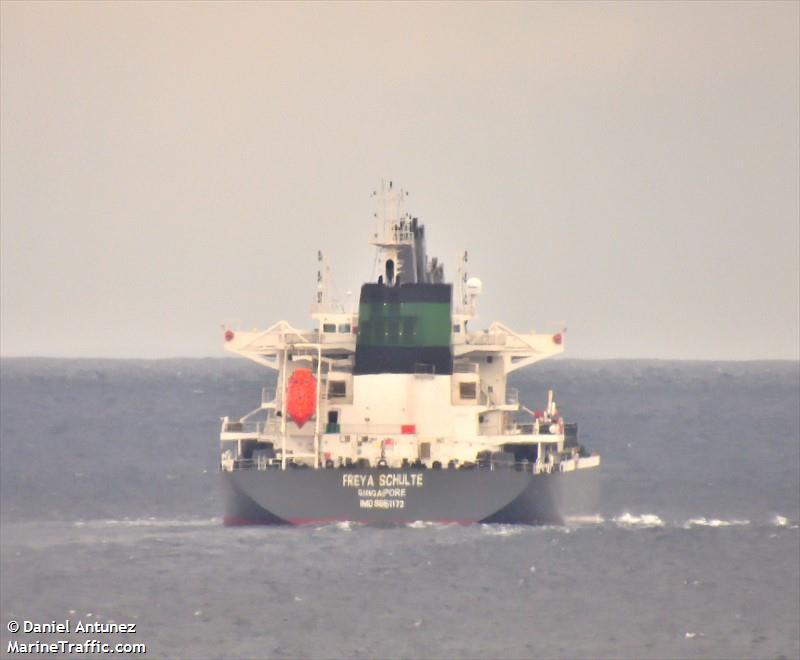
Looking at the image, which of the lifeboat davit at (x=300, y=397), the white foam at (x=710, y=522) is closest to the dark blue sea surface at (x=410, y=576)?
the white foam at (x=710, y=522)

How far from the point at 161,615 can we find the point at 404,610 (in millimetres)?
6096

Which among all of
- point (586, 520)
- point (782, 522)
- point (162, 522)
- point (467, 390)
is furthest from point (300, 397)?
point (782, 522)

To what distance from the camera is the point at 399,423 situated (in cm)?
7575

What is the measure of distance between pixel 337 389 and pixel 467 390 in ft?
13.8

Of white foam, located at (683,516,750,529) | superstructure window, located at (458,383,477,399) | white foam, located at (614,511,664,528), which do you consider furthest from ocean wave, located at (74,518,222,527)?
white foam, located at (683,516,750,529)

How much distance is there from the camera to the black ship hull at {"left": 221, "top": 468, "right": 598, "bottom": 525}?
72562mm

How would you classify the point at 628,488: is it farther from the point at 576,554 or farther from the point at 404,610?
the point at 404,610

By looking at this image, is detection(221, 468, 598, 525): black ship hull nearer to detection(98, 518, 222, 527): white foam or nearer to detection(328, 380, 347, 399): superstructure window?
detection(98, 518, 222, 527): white foam

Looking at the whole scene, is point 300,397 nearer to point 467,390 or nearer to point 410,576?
point 467,390

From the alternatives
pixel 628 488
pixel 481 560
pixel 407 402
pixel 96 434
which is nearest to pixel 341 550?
pixel 481 560

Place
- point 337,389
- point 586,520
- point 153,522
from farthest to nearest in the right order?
point 586,520 → point 153,522 → point 337,389

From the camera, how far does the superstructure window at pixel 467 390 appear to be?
252 feet

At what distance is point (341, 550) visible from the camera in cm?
6812

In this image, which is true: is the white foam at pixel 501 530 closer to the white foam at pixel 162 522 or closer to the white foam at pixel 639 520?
the white foam at pixel 639 520
